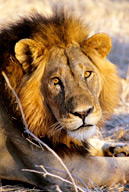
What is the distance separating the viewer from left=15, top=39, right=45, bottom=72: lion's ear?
11.7 feet

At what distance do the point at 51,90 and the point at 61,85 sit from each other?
120 mm

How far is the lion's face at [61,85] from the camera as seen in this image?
11.4ft

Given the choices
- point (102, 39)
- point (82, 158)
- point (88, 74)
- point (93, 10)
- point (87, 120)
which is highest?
point (93, 10)

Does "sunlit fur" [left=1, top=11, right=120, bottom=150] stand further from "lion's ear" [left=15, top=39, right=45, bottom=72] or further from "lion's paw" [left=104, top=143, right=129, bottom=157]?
"lion's paw" [left=104, top=143, right=129, bottom=157]

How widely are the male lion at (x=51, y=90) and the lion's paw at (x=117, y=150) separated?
495 millimetres

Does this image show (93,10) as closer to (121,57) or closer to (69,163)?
(121,57)

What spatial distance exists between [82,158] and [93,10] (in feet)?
27.9

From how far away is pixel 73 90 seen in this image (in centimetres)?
350

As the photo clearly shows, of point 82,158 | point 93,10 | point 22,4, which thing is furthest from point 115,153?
point 93,10

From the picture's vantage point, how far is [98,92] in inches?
151

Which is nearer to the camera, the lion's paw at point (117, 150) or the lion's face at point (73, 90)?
the lion's face at point (73, 90)

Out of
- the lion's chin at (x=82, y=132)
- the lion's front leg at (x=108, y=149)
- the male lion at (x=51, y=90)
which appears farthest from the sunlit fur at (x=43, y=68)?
the lion's front leg at (x=108, y=149)

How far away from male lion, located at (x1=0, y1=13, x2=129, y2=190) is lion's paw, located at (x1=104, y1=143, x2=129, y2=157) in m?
0.49

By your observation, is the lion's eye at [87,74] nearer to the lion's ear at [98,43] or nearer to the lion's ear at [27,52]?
the lion's ear at [98,43]
